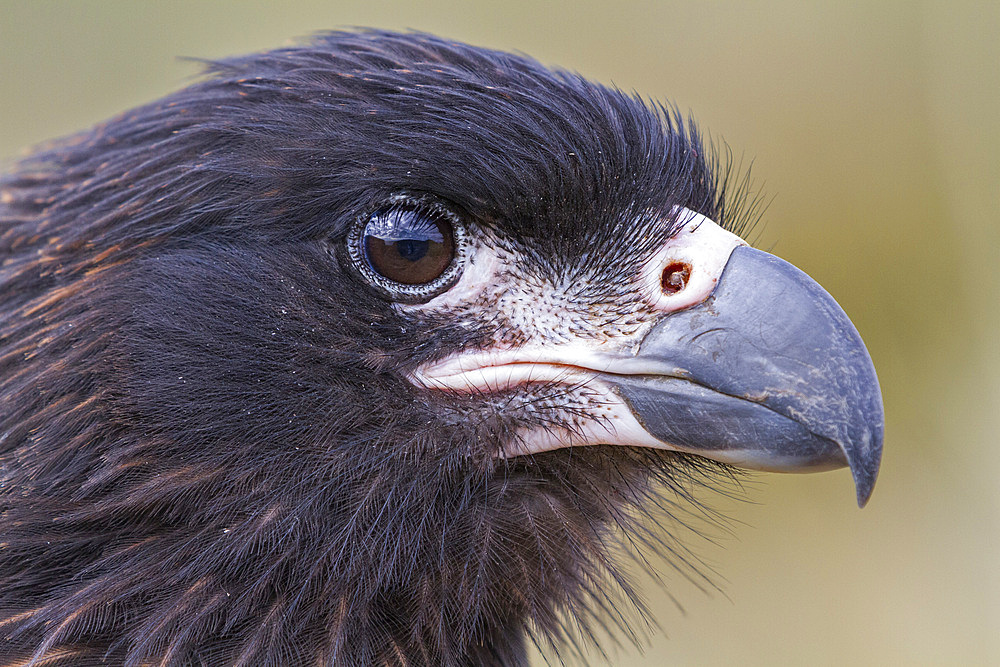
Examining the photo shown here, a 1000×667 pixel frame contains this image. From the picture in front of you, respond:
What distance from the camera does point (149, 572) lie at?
1920mm

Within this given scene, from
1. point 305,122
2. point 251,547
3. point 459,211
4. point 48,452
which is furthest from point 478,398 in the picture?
point 48,452

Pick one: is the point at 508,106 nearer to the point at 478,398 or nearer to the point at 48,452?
the point at 478,398

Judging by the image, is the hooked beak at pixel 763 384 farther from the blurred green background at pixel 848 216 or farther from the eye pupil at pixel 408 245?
the blurred green background at pixel 848 216

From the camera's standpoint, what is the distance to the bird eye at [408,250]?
198cm

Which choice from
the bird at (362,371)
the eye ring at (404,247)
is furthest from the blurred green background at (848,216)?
the eye ring at (404,247)

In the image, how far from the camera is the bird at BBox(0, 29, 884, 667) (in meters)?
1.93

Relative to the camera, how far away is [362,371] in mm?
1985

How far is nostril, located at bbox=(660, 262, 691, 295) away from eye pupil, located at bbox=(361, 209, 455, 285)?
0.42 m

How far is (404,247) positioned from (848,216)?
487 centimetres

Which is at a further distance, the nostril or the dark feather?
the nostril

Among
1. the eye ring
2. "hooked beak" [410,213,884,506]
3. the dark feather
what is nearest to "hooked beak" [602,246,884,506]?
"hooked beak" [410,213,884,506]

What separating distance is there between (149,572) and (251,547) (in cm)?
19

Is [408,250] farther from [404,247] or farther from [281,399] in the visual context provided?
[281,399]

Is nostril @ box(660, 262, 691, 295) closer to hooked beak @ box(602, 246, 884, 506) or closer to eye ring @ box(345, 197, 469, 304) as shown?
hooked beak @ box(602, 246, 884, 506)
